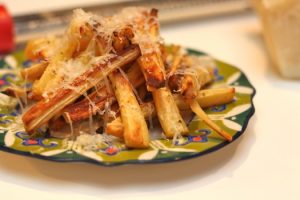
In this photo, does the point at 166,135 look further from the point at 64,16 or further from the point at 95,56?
the point at 64,16

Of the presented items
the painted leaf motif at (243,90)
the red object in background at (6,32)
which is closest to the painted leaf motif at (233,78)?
the painted leaf motif at (243,90)

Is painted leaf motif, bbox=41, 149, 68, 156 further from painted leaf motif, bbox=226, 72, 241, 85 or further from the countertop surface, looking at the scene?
painted leaf motif, bbox=226, 72, 241, 85

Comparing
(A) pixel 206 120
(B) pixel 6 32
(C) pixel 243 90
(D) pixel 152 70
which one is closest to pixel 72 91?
(D) pixel 152 70

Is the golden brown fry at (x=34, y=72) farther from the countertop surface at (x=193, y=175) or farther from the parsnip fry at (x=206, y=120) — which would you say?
the parsnip fry at (x=206, y=120)

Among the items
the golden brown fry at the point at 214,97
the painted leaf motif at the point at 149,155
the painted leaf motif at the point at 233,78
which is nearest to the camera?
the painted leaf motif at the point at 149,155

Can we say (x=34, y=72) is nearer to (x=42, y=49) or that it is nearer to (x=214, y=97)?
(x=42, y=49)

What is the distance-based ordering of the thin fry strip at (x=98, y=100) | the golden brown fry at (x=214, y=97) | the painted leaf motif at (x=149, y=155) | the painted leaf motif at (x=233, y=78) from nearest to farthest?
the painted leaf motif at (x=149, y=155), the thin fry strip at (x=98, y=100), the golden brown fry at (x=214, y=97), the painted leaf motif at (x=233, y=78)
